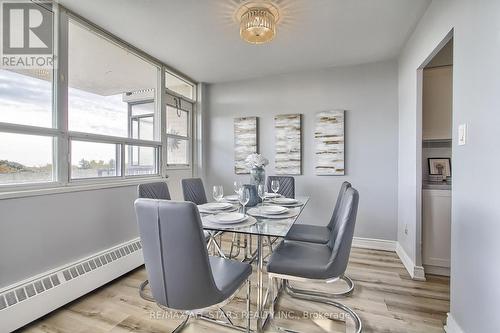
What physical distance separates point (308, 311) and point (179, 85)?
357 cm

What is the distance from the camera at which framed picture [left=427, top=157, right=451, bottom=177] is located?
107 inches

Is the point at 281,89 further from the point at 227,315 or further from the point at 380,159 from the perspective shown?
the point at 227,315

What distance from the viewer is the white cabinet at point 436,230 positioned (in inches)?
93.6

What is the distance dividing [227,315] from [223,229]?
837 millimetres

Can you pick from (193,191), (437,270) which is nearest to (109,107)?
(193,191)

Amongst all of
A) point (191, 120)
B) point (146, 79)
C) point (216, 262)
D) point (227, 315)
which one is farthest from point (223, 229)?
point (191, 120)

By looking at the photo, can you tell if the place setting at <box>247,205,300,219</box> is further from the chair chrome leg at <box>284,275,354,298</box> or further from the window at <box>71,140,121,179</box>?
the window at <box>71,140,121,179</box>

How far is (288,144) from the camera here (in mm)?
3609

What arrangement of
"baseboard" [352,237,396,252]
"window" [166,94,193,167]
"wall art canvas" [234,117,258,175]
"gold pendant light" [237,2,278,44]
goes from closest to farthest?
"gold pendant light" [237,2,278,44] → "baseboard" [352,237,396,252] → "window" [166,94,193,167] → "wall art canvas" [234,117,258,175]

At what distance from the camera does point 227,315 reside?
1.84 metres

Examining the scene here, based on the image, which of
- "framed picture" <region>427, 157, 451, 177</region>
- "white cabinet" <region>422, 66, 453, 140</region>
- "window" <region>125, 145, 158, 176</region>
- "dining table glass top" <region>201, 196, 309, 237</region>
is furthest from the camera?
"window" <region>125, 145, 158, 176</region>

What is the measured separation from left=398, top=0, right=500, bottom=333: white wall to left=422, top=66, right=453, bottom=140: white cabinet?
0.89 metres

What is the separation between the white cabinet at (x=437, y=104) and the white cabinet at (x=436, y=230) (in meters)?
0.71

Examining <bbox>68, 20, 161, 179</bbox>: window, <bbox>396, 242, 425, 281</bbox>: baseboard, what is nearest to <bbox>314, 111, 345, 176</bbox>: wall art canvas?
<bbox>396, 242, 425, 281</bbox>: baseboard
